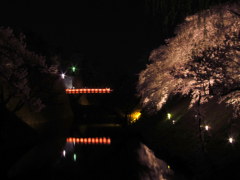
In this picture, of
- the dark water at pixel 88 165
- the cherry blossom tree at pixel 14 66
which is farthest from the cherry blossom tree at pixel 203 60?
the cherry blossom tree at pixel 14 66

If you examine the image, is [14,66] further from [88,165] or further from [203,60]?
[203,60]

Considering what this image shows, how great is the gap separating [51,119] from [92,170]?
24.5 metres

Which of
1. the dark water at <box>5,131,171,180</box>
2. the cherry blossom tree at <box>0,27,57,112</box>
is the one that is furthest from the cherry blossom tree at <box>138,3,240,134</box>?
the cherry blossom tree at <box>0,27,57,112</box>

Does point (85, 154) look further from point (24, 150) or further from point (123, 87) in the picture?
point (123, 87)

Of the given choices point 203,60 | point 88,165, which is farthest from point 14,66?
point 203,60

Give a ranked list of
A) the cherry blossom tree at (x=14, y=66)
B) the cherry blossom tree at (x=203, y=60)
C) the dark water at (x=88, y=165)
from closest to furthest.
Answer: the cherry blossom tree at (x=203, y=60), the dark water at (x=88, y=165), the cherry blossom tree at (x=14, y=66)

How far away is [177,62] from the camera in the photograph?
1828 cm

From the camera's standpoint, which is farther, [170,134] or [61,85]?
[61,85]

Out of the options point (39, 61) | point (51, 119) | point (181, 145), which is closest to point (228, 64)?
point (181, 145)

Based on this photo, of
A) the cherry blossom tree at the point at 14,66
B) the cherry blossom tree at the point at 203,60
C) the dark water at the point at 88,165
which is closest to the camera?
the cherry blossom tree at the point at 203,60

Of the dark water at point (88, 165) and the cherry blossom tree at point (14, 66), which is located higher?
the cherry blossom tree at point (14, 66)

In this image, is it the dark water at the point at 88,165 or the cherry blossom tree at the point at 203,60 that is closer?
the cherry blossom tree at the point at 203,60

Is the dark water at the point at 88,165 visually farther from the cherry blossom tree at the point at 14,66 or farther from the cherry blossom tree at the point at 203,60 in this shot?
the cherry blossom tree at the point at 14,66

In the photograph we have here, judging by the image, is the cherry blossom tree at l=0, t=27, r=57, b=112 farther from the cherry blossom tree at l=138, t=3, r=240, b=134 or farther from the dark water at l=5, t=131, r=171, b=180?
the cherry blossom tree at l=138, t=3, r=240, b=134
